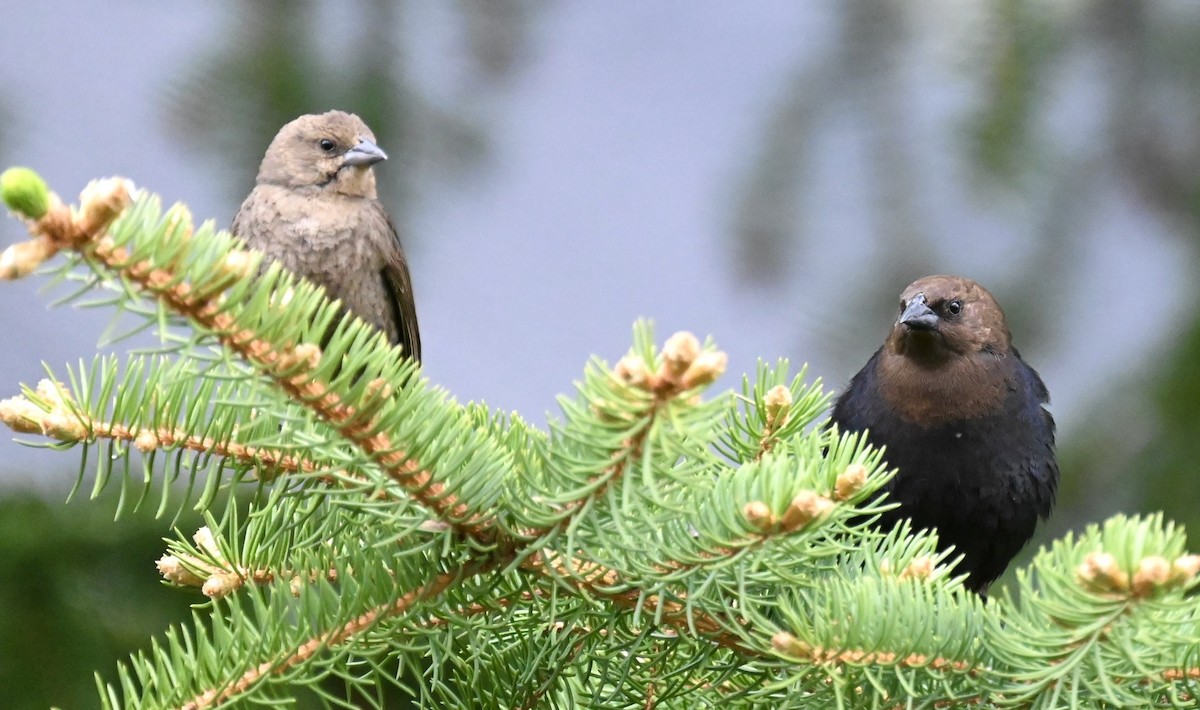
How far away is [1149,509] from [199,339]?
1.73 m

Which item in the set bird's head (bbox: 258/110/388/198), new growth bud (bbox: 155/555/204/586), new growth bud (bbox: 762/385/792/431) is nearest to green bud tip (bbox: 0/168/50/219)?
new growth bud (bbox: 155/555/204/586)

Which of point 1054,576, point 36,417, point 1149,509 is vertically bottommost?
point 36,417

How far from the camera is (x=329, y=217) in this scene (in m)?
2.13

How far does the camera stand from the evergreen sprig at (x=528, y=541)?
28.9 inches

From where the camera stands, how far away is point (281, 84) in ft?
6.32

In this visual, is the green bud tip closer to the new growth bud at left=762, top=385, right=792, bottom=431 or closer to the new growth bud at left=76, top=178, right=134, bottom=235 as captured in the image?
the new growth bud at left=76, top=178, right=134, bottom=235

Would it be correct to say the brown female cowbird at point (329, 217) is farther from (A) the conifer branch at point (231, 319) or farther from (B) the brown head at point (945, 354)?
(A) the conifer branch at point (231, 319)

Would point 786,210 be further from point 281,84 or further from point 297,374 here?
point 297,374

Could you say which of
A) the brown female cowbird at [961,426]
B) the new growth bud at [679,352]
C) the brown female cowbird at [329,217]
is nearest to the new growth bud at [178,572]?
the new growth bud at [679,352]

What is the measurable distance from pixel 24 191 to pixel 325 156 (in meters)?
1.50

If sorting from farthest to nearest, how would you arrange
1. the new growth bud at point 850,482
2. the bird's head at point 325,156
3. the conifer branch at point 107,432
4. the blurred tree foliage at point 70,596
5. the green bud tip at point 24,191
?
the bird's head at point 325,156, the blurred tree foliage at point 70,596, the conifer branch at point 107,432, the new growth bud at point 850,482, the green bud tip at point 24,191

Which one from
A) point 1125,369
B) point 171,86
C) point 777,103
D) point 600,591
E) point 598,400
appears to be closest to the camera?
point 598,400

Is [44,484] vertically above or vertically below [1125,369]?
below

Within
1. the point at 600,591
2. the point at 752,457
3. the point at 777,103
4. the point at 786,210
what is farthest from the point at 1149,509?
the point at 600,591
